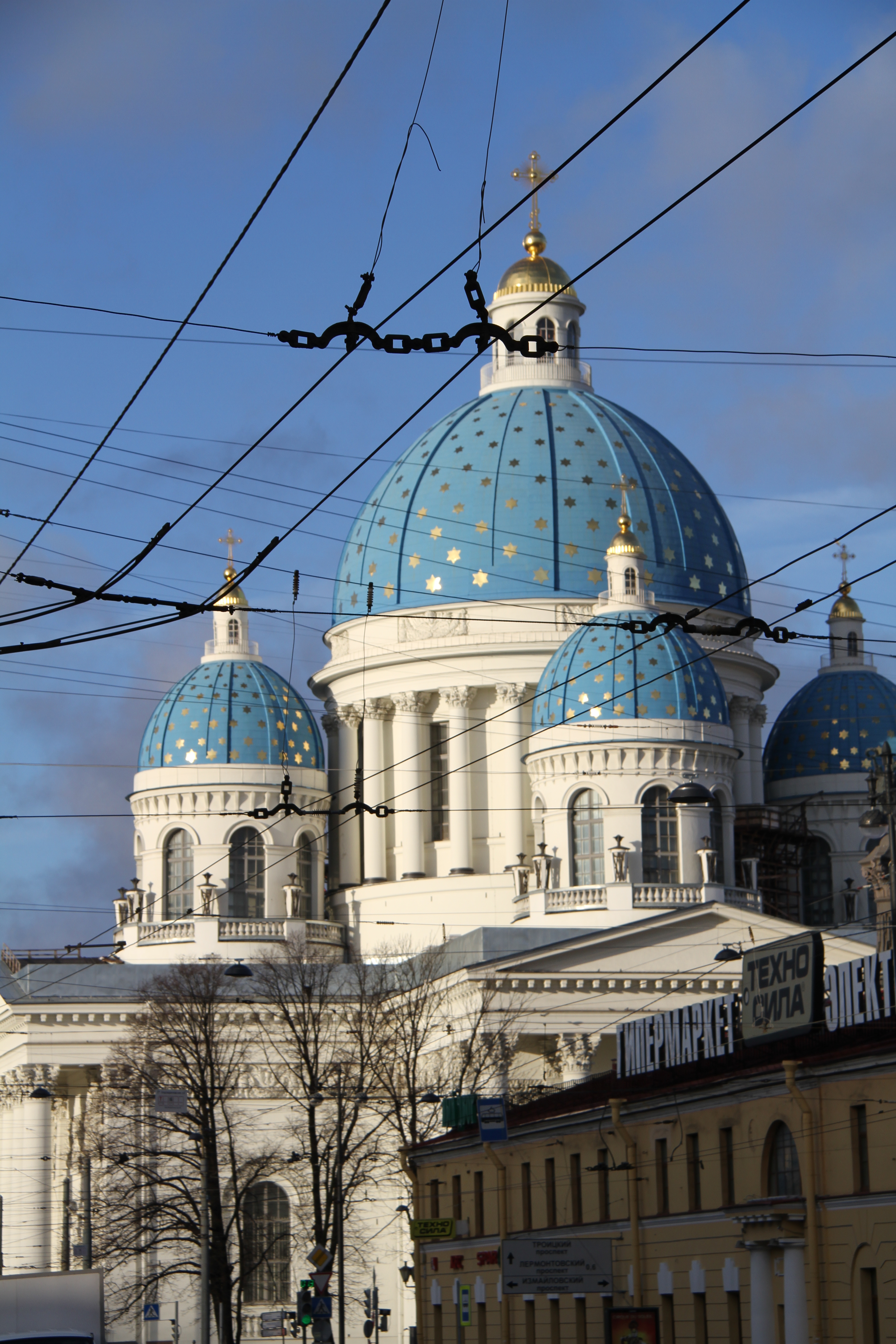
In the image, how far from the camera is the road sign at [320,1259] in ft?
165

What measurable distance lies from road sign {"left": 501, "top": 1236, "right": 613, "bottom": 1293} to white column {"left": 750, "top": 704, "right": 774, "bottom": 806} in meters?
47.3

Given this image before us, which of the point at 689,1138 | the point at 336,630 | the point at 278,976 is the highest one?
the point at 336,630

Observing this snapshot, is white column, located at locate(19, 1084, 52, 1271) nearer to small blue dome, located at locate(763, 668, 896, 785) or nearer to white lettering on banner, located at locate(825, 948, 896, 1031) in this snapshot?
small blue dome, located at locate(763, 668, 896, 785)

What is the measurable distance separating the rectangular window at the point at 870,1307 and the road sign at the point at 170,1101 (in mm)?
25350

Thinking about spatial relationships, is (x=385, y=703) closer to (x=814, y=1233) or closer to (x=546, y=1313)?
(x=546, y=1313)

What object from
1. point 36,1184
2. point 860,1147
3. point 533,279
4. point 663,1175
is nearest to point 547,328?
point 533,279

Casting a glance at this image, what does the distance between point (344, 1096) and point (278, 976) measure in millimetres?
7794

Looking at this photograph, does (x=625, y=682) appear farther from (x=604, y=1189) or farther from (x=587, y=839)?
(x=604, y=1189)

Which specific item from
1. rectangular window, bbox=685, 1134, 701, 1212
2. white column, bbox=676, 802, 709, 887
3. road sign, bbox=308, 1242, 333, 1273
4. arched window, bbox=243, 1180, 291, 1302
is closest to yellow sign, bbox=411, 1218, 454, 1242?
road sign, bbox=308, 1242, 333, 1273

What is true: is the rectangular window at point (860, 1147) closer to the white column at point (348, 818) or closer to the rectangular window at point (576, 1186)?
the rectangular window at point (576, 1186)

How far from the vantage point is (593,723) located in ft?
247

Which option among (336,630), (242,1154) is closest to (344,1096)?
(242,1154)

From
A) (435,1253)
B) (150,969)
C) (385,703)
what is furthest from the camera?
(385,703)

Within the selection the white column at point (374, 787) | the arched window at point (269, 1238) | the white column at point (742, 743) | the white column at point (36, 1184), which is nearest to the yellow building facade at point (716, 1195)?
the arched window at point (269, 1238)
